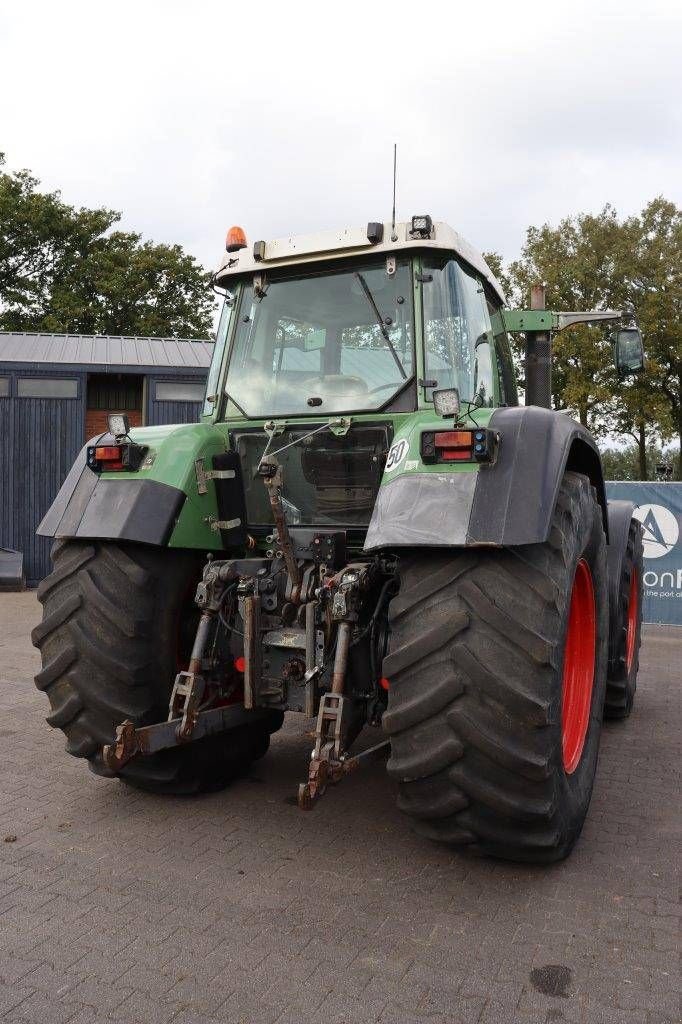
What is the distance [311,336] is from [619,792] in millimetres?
2847

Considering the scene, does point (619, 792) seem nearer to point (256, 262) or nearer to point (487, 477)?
point (487, 477)

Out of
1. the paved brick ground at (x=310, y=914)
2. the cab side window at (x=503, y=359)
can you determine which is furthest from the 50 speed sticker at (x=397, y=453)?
the paved brick ground at (x=310, y=914)

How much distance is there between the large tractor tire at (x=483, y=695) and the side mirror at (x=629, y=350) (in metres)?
2.39

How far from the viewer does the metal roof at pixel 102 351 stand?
15.1 metres

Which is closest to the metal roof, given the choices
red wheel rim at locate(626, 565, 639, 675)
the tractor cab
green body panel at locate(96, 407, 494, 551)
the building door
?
the building door

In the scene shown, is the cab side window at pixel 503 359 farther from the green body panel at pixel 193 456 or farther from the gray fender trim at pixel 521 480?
the gray fender trim at pixel 521 480

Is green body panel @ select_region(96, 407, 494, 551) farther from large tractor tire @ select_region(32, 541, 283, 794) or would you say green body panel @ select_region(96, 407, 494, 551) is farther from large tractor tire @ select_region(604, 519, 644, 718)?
large tractor tire @ select_region(604, 519, 644, 718)

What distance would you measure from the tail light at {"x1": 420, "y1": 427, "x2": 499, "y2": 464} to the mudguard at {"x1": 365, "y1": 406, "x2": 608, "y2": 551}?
0.15 ft

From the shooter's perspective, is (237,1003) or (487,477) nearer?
(237,1003)

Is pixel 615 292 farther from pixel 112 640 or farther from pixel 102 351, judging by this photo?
pixel 112 640

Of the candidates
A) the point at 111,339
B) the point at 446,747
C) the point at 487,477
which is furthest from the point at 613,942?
the point at 111,339

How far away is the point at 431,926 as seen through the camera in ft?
9.65

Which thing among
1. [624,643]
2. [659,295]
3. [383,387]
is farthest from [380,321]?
[659,295]

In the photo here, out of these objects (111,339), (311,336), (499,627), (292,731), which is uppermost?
(111,339)
